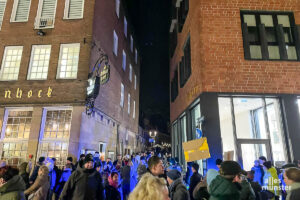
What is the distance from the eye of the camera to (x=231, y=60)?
30.2 feet

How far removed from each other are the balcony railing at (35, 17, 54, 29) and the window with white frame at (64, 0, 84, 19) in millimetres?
1074

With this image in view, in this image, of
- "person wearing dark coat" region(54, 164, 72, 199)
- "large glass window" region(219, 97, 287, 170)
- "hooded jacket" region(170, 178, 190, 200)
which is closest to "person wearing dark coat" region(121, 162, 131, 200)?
"person wearing dark coat" region(54, 164, 72, 199)

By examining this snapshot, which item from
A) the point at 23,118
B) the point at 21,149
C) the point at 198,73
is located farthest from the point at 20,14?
the point at 198,73

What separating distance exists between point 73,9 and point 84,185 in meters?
12.6

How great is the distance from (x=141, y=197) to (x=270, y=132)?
357 inches

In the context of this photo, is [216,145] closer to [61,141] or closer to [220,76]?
[220,76]

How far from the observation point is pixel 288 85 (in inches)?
359

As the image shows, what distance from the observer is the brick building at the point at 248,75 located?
8.75 metres

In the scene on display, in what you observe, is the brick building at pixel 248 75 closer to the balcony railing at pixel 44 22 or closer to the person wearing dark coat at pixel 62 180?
the person wearing dark coat at pixel 62 180

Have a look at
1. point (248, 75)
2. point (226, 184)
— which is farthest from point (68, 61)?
point (226, 184)

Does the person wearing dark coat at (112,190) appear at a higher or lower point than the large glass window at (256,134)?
lower

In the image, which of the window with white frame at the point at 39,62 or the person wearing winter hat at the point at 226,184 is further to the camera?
the window with white frame at the point at 39,62

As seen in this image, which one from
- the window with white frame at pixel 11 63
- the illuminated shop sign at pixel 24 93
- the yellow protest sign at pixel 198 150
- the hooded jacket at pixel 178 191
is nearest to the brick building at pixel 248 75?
the yellow protest sign at pixel 198 150

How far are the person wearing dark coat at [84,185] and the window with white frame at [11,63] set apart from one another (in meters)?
11.0
